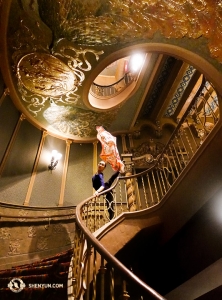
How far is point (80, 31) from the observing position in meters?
4.04

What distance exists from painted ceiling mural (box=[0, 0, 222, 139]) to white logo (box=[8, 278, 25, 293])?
3.75m

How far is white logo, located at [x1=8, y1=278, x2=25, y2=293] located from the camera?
8.21ft

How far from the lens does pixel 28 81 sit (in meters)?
5.12

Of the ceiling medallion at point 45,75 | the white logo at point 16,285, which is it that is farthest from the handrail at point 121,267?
the ceiling medallion at point 45,75

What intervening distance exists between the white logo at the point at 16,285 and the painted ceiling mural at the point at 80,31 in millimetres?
3753

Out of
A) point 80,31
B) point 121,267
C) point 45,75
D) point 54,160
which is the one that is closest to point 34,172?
point 54,160

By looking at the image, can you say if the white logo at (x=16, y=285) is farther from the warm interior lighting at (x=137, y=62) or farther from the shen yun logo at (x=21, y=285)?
the warm interior lighting at (x=137, y=62)

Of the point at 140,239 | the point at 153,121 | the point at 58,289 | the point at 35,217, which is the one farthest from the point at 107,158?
the point at 153,121

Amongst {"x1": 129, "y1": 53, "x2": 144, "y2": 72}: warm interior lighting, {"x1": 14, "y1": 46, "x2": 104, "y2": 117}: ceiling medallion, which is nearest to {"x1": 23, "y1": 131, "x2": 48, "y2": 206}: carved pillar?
{"x1": 14, "y1": 46, "x2": 104, "y2": 117}: ceiling medallion

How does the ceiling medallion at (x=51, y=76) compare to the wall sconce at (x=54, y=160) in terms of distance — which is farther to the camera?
the wall sconce at (x=54, y=160)

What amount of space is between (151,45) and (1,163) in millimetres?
3776

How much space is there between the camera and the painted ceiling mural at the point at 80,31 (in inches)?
143

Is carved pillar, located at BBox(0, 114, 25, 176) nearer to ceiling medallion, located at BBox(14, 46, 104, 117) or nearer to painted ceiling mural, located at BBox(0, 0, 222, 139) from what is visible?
ceiling medallion, located at BBox(14, 46, 104, 117)

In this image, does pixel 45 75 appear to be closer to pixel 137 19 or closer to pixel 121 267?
pixel 137 19
